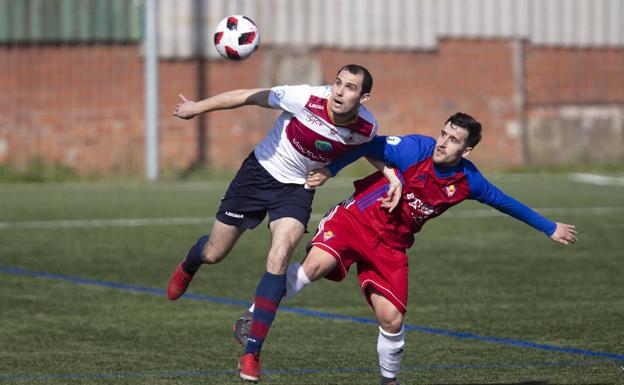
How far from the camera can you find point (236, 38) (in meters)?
8.93

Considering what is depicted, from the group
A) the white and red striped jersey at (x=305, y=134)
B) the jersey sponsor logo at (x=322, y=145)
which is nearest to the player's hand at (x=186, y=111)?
the white and red striped jersey at (x=305, y=134)

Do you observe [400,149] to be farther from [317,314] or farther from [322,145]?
[317,314]

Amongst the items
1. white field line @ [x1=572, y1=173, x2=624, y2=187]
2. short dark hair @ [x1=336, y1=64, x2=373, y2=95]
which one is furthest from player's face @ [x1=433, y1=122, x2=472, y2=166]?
white field line @ [x1=572, y1=173, x2=624, y2=187]

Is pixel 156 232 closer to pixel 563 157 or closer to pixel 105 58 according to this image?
pixel 105 58

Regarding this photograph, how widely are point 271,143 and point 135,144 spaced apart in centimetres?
1580

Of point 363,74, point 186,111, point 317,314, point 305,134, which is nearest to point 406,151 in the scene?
point 363,74

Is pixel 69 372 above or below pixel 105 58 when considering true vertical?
below

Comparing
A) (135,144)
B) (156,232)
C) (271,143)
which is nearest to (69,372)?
(271,143)

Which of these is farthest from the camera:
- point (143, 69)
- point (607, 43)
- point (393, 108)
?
point (607, 43)

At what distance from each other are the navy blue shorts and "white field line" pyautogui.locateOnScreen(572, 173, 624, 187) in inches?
612

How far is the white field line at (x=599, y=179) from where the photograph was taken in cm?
2370

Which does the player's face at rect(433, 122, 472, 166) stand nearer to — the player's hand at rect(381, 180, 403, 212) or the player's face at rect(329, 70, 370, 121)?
the player's hand at rect(381, 180, 403, 212)

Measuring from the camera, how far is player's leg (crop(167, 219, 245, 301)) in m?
9.14

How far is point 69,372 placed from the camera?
841 cm
